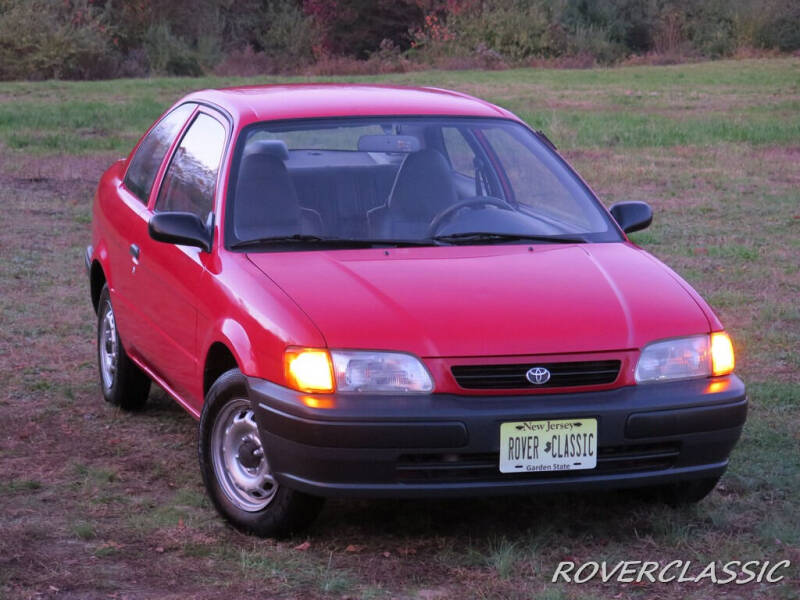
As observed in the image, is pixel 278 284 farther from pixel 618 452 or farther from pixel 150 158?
pixel 150 158

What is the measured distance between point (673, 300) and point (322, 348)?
1.30 meters

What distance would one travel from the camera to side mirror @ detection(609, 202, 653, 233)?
19.0 feet

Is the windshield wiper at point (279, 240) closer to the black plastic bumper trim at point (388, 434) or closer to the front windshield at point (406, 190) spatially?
the front windshield at point (406, 190)

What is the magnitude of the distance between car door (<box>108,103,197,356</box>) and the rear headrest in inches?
31.3

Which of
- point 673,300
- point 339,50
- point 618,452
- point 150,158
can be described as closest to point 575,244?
point 673,300

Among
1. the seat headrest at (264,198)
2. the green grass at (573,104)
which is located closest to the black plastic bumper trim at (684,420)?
the seat headrest at (264,198)

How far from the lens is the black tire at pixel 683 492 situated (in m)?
5.12

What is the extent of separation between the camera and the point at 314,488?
176 inches

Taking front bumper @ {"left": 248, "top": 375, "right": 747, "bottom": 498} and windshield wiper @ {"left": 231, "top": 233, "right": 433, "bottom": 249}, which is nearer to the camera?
front bumper @ {"left": 248, "top": 375, "right": 747, "bottom": 498}

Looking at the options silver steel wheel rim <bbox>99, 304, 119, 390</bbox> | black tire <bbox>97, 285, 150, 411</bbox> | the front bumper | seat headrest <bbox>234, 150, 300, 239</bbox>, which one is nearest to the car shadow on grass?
the front bumper

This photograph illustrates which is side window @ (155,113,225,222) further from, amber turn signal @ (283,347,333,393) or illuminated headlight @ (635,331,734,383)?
illuminated headlight @ (635,331,734,383)

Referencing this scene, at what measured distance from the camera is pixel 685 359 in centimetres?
466

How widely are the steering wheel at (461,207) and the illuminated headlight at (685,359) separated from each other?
1.16 meters

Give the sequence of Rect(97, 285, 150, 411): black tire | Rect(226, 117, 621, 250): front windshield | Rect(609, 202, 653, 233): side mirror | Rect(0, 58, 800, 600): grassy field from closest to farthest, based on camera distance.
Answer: Rect(0, 58, 800, 600): grassy field, Rect(226, 117, 621, 250): front windshield, Rect(609, 202, 653, 233): side mirror, Rect(97, 285, 150, 411): black tire
